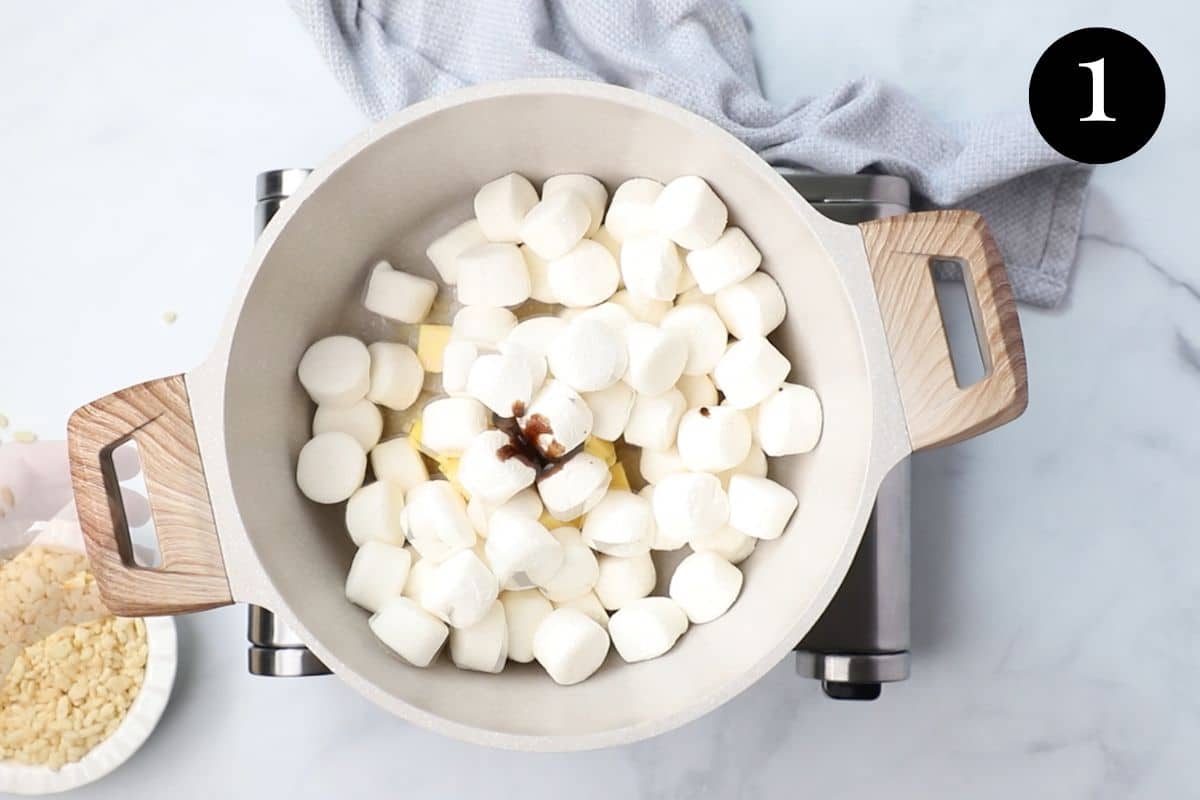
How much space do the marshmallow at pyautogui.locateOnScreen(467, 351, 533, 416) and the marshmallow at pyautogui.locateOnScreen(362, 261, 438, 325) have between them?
10cm

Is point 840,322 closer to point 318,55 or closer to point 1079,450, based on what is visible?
point 1079,450

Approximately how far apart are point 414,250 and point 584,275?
16 cm

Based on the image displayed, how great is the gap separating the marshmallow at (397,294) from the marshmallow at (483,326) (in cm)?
5

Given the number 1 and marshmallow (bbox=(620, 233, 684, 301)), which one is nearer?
marshmallow (bbox=(620, 233, 684, 301))

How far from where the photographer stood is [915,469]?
104 centimetres

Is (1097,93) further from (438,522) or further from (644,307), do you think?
(438,522)

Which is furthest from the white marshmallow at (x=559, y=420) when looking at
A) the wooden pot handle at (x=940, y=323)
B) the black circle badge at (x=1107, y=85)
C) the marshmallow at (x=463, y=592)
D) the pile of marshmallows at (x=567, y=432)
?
the black circle badge at (x=1107, y=85)

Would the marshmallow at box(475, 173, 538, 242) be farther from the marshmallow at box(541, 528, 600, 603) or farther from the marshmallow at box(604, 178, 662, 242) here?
the marshmallow at box(541, 528, 600, 603)

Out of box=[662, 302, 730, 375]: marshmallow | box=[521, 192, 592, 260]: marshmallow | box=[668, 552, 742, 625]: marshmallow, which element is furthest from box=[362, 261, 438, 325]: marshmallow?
box=[668, 552, 742, 625]: marshmallow

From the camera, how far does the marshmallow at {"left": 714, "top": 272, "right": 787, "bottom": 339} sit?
2.92 ft

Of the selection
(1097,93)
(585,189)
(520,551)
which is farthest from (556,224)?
(1097,93)

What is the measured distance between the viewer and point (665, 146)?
854mm

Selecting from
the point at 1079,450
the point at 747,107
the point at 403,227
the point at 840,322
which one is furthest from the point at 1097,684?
the point at 403,227

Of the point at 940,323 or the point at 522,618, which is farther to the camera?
the point at 522,618
